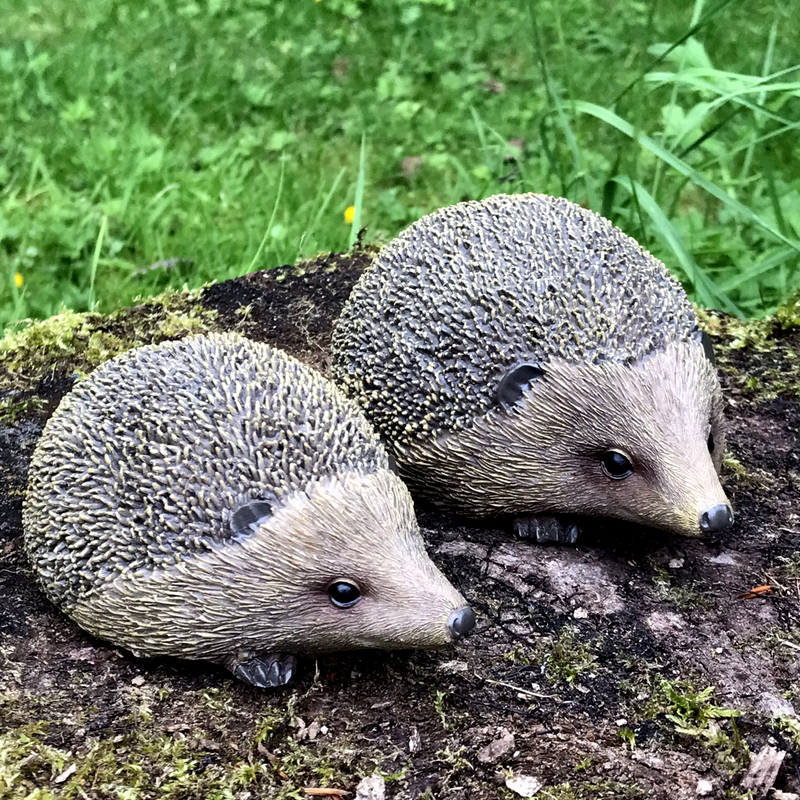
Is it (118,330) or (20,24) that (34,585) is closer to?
(118,330)

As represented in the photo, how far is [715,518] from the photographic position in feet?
9.97

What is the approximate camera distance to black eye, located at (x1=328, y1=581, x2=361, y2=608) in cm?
278

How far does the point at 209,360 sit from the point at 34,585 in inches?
40.9

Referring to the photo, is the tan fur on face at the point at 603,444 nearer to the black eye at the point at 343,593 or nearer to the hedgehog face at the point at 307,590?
the hedgehog face at the point at 307,590

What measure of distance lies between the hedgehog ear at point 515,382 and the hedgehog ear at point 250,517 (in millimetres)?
950

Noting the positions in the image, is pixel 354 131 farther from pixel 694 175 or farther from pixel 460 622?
pixel 460 622

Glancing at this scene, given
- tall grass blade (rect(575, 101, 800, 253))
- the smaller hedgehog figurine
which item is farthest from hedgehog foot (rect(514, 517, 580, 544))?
tall grass blade (rect(575, 101, 800, 253))

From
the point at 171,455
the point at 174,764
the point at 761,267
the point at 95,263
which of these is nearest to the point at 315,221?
the point at 95,263

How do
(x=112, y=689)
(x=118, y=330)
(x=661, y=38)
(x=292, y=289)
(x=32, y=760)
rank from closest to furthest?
(x=32, y=760) < (x=112, y=689) < (x=118, y=330) < (x=292, y=289) < (x=661, y=38)

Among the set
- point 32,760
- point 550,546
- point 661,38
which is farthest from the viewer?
point 661,38

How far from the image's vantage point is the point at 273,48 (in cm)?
788

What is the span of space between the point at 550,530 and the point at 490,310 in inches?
33.5

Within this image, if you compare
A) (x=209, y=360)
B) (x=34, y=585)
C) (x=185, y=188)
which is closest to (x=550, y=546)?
(x=209, y=360)

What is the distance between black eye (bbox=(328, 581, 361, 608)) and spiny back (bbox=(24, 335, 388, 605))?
31cm
